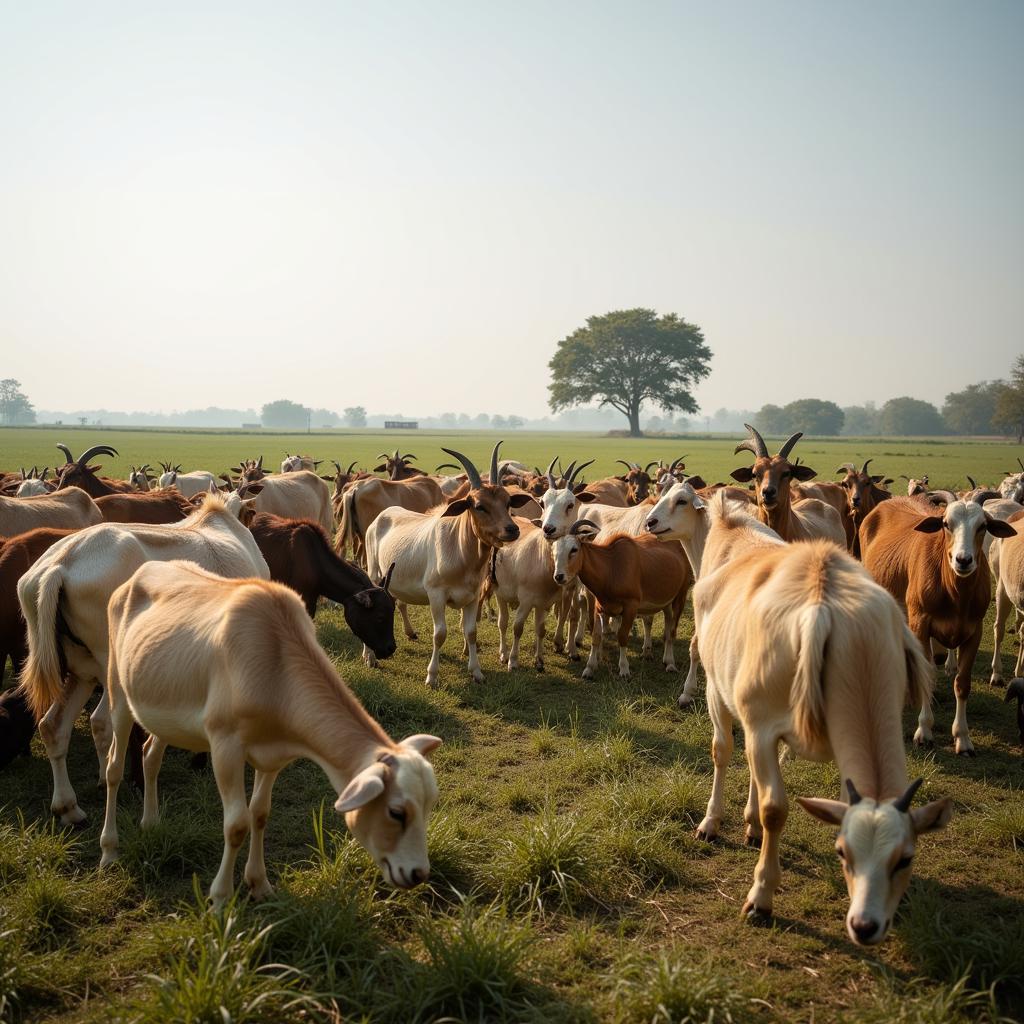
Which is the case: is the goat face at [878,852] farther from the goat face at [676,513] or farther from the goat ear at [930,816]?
the goat face at [676,513]

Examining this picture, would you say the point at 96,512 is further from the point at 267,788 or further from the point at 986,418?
the point at 986,418

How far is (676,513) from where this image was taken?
8328 mm

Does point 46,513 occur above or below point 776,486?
below

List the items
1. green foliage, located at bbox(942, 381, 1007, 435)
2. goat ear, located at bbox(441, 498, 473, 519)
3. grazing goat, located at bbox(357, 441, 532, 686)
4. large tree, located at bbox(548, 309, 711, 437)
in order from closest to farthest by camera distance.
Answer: grazing goat, located at bbox(357, 441, 532, 686) → goat ear, located at bbox(441, 498, 473, 519) → large tree, located at bbox(548, 309, 711, 437) → green foliage, located at bbox(942, 381, 1007, 435)

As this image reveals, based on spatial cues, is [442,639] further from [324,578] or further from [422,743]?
[422,743]

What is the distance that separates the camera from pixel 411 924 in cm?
475

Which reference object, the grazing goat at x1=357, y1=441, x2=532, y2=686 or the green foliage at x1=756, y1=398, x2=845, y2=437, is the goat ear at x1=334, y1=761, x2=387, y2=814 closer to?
the grazing goat at x1=357, y1=441, x2=532, y2=686

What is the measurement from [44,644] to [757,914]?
508 centimetres

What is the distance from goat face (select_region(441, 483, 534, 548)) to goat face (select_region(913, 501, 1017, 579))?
14.7 ft

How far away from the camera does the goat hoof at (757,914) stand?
479 cm

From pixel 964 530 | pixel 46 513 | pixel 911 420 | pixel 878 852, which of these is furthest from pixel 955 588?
pixel 911 420

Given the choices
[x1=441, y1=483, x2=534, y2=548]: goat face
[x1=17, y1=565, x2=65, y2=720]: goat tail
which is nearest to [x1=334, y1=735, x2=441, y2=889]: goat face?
[x1=17, y1=565, x2=65, y2=720]: goat tail

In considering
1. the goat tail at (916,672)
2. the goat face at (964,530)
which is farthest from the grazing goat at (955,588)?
the goat tail at (916,672)

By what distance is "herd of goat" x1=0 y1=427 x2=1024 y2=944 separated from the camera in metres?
4.17
